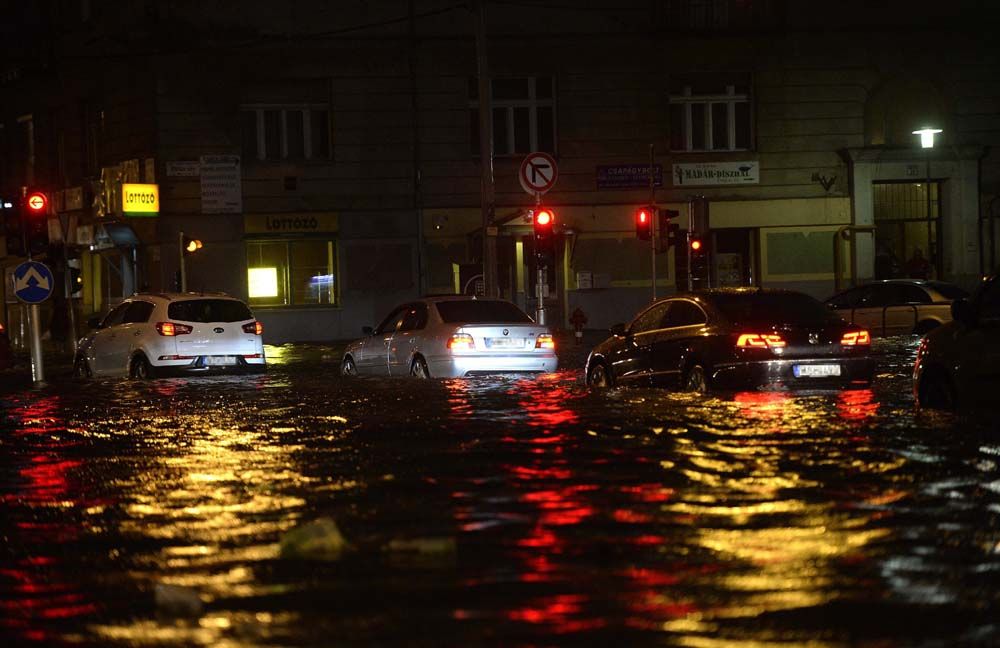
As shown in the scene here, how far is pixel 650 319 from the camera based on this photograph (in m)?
17.7

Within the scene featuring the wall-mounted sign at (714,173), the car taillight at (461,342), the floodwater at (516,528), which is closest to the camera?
the floodwater at (516,528)

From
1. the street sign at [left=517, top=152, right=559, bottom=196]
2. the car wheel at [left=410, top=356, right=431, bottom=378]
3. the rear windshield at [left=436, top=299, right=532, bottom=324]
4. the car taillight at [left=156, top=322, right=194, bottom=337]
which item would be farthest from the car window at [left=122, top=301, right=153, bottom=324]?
the street sign at [left=517, top=152, right=559, bottom=196]

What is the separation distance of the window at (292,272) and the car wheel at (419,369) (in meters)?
18.8

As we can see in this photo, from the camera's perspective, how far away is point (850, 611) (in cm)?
591

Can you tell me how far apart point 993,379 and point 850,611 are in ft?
22.6

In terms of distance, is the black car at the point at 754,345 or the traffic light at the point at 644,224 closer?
the black car at the point at 754,345

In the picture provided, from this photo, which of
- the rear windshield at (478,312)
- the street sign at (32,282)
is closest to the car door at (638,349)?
the rear windshield at (478,312)

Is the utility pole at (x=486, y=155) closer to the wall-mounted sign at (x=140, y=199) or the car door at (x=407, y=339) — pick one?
the car door at (x=407, y=339)

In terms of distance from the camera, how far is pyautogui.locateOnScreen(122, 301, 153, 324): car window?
23.9 m

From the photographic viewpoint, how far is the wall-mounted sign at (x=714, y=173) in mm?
39625

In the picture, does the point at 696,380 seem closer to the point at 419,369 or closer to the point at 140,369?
the point at 419,369

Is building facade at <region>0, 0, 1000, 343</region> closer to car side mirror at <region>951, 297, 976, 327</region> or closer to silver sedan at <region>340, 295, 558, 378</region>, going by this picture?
silver sedan at <region>340, 295, 558, 378</region>

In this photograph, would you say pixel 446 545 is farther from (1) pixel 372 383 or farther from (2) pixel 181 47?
Result: (2) pixel 181 47

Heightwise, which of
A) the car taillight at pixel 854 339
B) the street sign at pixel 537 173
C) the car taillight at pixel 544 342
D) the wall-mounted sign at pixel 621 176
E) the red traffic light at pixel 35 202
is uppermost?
the wall-mounted sign at pixel 621 176
